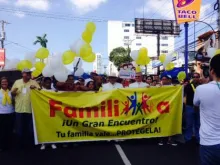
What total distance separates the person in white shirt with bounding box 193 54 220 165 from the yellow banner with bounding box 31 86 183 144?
4.54 m

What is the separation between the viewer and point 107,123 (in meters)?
7.19

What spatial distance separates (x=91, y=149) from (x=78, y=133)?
1.83ft

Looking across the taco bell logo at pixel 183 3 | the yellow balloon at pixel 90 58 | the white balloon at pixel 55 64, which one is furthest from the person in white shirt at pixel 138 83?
the taco bell logo at pixel 183 3

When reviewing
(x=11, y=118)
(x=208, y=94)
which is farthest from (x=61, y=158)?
(x=208, y=94)

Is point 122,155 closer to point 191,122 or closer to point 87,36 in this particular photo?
point 191,122

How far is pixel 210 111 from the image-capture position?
9.00 ft

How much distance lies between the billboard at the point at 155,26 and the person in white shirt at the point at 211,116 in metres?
49.2

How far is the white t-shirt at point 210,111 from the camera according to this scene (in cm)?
268

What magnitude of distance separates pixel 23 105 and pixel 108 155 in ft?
7.41

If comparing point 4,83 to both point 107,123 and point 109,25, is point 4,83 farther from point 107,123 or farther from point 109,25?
point 109,25

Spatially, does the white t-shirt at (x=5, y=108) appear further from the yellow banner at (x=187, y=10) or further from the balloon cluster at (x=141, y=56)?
the yellow banner at (x=187, y=10)

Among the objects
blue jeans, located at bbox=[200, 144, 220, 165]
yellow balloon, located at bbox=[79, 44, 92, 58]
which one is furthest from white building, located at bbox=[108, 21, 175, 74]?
blue jeans, located at bbox=[200, 144, 220, 165]

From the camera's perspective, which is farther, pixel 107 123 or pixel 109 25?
pixel 109 25

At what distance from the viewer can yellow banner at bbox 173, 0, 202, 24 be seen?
13992 millimetres
